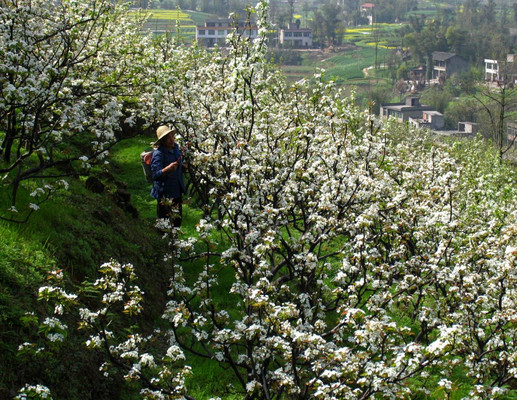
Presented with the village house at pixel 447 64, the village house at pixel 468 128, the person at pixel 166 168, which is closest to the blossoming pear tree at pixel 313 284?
the person at pixel 166 168

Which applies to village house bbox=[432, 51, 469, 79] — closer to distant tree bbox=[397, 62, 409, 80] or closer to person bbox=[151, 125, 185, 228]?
distant tree bbox=[397, 62, 409, 80]

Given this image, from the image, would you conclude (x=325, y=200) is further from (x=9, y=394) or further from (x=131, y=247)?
(x=9, y=394)

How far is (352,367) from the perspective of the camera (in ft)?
18.1

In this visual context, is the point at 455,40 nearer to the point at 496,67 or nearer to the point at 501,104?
the point at 496,67

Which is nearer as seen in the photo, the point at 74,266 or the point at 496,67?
the point at 74,266

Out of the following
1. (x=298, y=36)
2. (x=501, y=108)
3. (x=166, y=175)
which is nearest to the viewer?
(x=166, y=175)

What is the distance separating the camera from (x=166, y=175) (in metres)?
10.1

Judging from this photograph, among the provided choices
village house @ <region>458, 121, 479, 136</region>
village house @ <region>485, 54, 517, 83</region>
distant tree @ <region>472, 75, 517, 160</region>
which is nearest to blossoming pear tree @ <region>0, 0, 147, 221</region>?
distant tree @ <region>472, 75, 517, 160</region>

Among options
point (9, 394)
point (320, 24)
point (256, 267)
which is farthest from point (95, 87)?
point (320, 24)

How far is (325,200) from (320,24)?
17117cm

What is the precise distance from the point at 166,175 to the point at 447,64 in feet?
452

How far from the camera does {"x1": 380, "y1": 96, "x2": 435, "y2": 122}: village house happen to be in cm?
10625

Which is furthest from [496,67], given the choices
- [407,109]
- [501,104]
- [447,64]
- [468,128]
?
[501,104]

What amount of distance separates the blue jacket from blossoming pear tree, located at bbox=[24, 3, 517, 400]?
0.70 m
